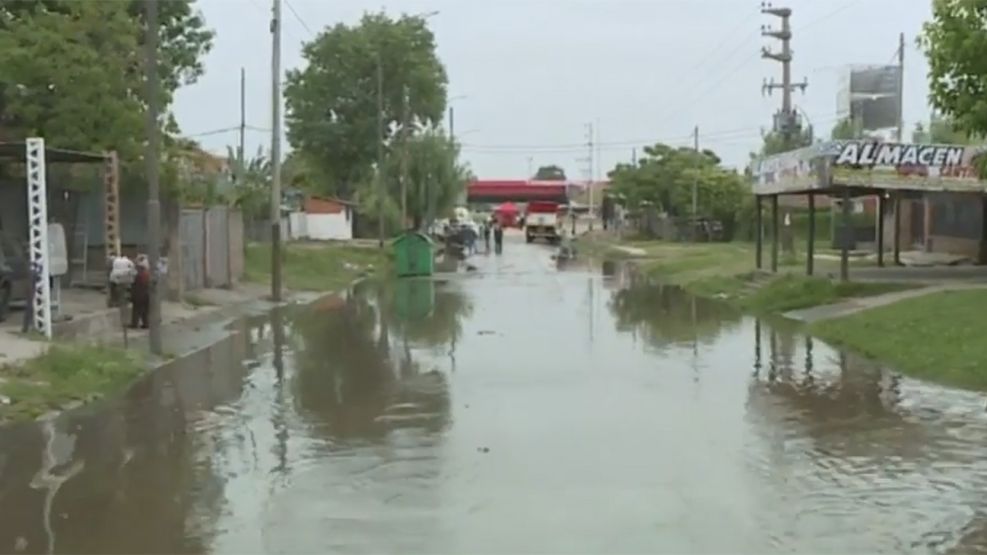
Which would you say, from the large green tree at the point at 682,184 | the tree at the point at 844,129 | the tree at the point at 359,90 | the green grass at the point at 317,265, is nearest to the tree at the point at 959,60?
the green grass at the point at 317,265

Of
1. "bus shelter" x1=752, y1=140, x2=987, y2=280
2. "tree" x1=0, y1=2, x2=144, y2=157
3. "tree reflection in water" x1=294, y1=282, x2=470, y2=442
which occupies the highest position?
"tree" x1=0, y1=2, x2=144, y2=157

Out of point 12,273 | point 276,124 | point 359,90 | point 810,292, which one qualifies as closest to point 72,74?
point 12,273

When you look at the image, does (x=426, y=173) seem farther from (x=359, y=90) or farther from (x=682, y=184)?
(x=682, y=184)

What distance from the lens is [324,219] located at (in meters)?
82.1

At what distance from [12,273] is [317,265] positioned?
2631cm

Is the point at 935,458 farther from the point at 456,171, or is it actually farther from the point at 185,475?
the point at 456,171

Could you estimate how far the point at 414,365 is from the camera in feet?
65.2

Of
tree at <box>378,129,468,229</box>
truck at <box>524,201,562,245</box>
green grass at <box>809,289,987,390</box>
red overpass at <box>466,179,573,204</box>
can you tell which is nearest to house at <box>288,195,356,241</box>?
tree at <box>378,129,468,229</box>

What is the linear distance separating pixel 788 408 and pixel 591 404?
2203 millimetres

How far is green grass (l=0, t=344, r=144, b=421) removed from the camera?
15.3 meters

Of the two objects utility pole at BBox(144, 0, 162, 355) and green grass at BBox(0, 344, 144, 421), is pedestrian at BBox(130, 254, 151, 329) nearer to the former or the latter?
utility pole at BBox(144, 0, 162, 355)

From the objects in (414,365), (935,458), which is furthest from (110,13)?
(935,458)

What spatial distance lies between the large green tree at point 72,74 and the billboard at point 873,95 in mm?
46775

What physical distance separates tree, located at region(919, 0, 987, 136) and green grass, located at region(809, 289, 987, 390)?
3103mm
